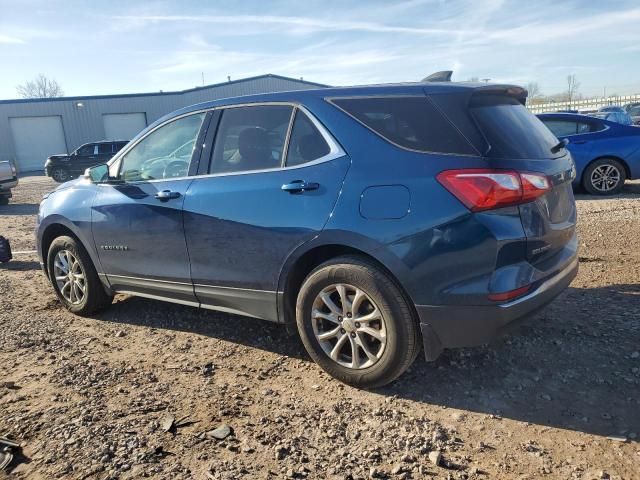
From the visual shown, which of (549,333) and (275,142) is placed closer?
(275,142)

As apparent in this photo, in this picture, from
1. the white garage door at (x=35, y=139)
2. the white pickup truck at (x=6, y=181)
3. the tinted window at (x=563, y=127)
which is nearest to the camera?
the tinted window at (x=563, y=127)

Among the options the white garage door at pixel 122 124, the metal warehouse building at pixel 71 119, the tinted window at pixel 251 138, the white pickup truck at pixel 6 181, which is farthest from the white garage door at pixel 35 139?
the tinted window at pixel 251 138

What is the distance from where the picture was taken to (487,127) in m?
2.94

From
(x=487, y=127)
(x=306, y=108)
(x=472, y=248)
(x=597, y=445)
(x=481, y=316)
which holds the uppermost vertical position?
(x=306, y=108)

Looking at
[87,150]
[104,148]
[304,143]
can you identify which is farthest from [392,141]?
[87,150]

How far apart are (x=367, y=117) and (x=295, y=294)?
4.10ft

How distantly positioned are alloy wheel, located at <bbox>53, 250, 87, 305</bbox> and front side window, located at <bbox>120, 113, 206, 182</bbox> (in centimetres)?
105

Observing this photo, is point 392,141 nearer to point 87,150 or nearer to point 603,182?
point 603,182

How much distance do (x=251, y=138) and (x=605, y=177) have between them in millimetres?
8006

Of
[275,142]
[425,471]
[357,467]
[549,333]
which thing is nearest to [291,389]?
[357,467]

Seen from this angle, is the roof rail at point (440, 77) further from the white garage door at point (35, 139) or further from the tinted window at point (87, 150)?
the white garage door at point (35, 139)

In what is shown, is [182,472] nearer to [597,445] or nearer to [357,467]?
[357,467]

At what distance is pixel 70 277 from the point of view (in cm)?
484

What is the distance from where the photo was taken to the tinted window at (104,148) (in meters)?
23.2
